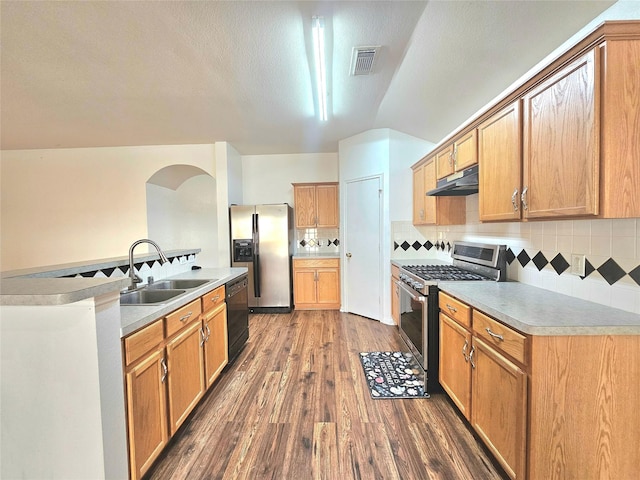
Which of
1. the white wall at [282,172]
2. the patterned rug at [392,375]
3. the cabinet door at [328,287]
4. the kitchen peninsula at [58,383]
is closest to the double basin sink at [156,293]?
the kitchen peninsula at [58,383]

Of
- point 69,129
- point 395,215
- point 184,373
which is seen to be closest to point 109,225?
point 69,129

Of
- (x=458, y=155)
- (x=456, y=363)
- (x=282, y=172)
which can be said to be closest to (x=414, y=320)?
(x=456, y=363)

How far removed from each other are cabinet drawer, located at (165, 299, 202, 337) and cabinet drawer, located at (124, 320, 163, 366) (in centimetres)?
9

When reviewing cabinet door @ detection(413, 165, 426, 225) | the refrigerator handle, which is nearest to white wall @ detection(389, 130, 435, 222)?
cabinet door @ detection(413, 165, 426, 225)

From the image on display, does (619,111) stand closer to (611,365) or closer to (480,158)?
(480,158)

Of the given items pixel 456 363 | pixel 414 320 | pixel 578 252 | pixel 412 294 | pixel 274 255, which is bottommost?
pixel 456 363

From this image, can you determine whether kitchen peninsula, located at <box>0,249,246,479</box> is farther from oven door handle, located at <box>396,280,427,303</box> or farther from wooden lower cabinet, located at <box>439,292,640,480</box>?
oven door handle, located at <box>396,280,427,303</box>

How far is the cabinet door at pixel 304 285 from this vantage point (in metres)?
4.34

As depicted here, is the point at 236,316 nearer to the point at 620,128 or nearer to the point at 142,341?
the point at 142,341

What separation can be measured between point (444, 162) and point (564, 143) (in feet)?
4.56

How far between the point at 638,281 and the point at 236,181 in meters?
4.72

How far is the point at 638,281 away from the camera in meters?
1.27

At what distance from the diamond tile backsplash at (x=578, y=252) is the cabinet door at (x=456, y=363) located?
69 centimetres

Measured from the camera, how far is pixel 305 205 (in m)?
4.61
